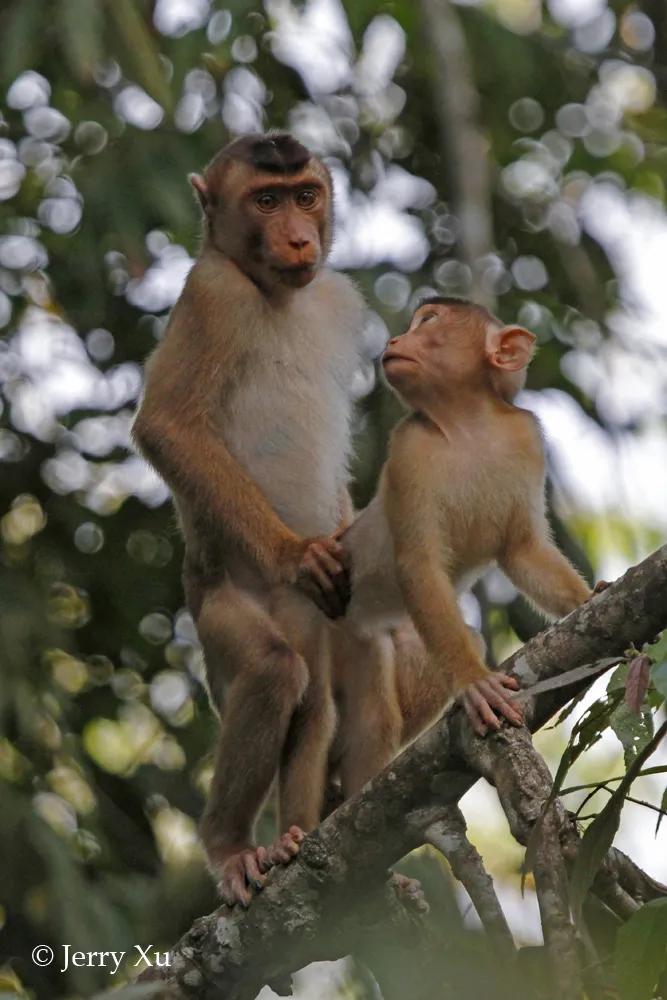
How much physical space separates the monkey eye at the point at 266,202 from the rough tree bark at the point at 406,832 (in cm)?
256

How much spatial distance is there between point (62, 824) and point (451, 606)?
3482 mm

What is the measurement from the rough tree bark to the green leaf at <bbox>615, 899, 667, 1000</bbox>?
0.25 m

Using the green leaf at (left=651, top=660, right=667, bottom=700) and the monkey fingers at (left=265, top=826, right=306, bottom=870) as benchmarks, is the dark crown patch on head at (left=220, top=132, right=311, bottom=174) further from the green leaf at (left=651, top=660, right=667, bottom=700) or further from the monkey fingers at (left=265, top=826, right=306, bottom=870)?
the green leaf at (left=651, top=660, right=667, bottom=700)

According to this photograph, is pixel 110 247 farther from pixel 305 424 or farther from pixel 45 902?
pixel 45 902

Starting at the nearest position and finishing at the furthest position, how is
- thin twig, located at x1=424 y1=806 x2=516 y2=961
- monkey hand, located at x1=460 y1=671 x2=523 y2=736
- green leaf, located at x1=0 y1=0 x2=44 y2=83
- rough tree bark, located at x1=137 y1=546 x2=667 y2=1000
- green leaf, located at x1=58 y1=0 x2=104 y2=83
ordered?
rough tree bark, located at x1=137 y1=546 x2=667 y2=1000 < thin twig, located at x1=424 y1=806 x2=516 y2=961 < monkey hand, located at x1=460 y1=671 x2=523 y2=736 < green leaf, located at x1=58 y1=0 x2=104 y2=83 < green leaf, located at x1=0 y1=0 x2=44 y2=83

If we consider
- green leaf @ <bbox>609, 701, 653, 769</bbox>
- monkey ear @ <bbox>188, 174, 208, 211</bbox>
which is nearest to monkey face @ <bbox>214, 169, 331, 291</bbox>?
monkey ear @ <bbox>188, 174, 208, 211</bbox>

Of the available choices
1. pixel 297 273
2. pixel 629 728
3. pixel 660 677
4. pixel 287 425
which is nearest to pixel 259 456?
pixel 287 425

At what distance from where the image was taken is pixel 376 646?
19.8ft

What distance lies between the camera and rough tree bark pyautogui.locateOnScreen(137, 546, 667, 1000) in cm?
393

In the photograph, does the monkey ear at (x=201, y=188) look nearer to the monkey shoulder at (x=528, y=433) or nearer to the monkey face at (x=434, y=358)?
the monkey face at (x=434, y=358)

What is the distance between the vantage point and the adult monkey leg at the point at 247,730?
18.8 ft

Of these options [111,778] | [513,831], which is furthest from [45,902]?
[513,831]

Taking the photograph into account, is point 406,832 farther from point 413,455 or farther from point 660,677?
point 660,677

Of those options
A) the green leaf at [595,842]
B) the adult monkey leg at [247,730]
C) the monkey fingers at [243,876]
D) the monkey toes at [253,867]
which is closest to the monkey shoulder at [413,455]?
the adult monkey leg at [247,730]
